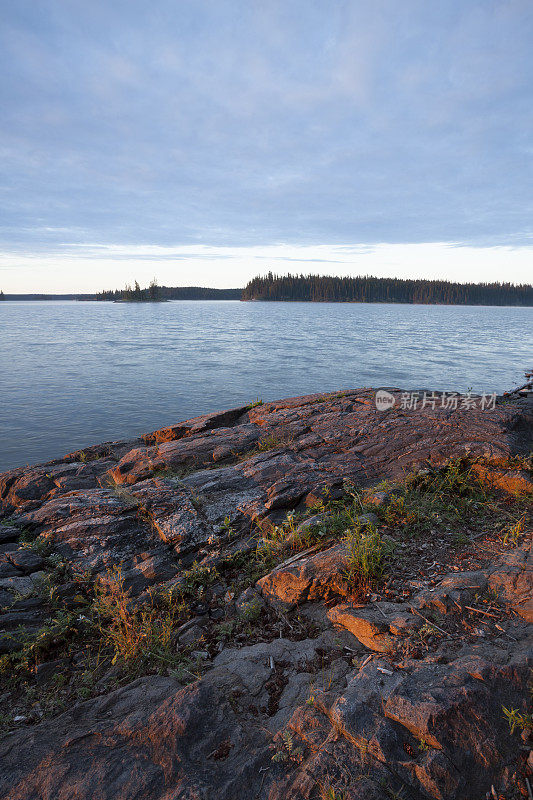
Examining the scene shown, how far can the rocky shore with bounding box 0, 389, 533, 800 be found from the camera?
2799 mm

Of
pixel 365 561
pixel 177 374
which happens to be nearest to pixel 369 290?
pixel 177 374

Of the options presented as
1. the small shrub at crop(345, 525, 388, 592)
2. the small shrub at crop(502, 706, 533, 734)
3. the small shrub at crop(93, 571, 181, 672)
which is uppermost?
the small shrub at crop(502, 706, 533, 734)

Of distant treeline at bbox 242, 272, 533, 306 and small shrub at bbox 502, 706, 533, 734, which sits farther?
distant treeline at bbox 242, 272, 533, 306

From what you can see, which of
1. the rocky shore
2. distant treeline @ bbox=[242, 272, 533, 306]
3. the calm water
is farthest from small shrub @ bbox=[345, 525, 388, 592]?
distant treeline @ bbox=[242, 272, 533, 306]

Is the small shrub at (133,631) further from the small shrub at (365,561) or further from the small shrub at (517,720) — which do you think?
the small shrub at (517,720)

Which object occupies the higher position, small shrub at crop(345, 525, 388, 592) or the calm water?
small shrub at crop(345, 525, 388, 592)

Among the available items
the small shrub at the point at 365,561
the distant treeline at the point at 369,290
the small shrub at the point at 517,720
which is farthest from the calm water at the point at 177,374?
the distant treeline at the point at 369,290

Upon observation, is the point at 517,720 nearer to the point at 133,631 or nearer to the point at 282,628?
the point at 282,628

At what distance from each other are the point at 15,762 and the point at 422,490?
640 centimetres

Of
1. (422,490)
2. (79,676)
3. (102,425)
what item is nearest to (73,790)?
(79,676)

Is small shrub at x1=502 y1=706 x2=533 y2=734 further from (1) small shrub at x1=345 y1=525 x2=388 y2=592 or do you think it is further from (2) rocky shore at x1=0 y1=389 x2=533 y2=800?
(1) small shrub at x1=345 y1=525 x2=388 y2=592

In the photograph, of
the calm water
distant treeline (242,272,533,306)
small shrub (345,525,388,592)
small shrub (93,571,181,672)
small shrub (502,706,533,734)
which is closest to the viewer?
small shrub (502,706,533,734)

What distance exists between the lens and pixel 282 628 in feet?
14.6

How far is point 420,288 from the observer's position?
608ft
